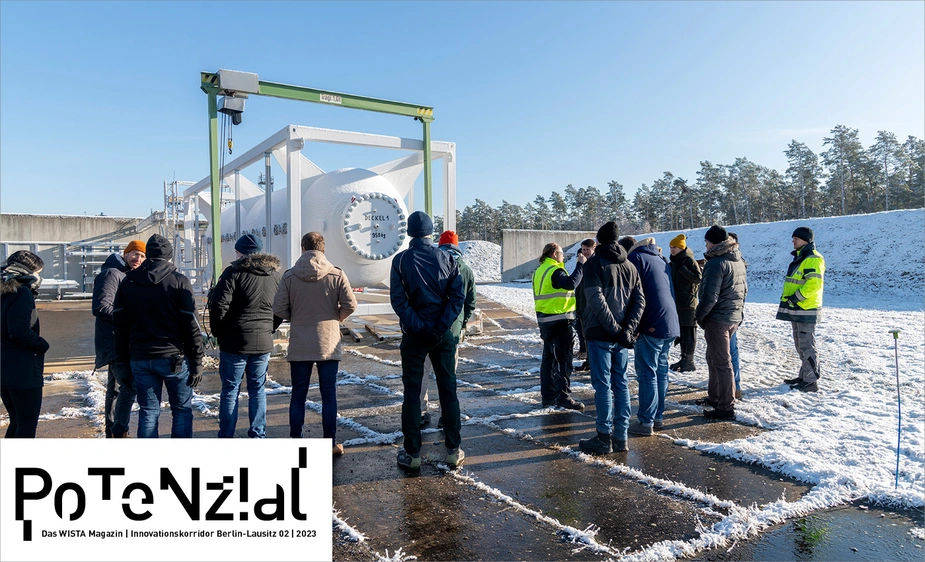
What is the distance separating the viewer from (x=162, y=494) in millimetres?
3053

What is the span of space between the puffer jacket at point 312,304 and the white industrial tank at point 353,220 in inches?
209

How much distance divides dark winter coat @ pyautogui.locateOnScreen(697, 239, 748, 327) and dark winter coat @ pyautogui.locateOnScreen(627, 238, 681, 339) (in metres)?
0.87

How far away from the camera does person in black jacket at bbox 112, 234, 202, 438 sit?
12.9 feet

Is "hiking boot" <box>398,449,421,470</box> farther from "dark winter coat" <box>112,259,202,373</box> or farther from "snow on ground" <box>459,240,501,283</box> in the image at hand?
"snow on ground" <box>459,240,501,283</box>

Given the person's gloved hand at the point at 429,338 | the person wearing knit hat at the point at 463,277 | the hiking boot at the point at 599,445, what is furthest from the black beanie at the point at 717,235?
the person's gloved hand at the point at 429,338

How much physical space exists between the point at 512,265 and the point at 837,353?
23218mm

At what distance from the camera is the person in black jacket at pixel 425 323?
13.9 feet

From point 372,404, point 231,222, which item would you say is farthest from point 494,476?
point 231,222

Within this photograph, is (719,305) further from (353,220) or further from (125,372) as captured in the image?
(353,220)

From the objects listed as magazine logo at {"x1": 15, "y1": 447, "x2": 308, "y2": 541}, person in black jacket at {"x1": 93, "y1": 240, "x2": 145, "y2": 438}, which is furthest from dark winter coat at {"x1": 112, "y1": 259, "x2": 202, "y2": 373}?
magazine logo at {"x1": 15, "y1": 447, "x2": 308, "y2": 541}

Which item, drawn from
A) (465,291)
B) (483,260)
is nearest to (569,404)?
(465,291)

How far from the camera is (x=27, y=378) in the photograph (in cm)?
376

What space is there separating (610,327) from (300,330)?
246 cm

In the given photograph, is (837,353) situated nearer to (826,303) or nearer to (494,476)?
(494,476)
